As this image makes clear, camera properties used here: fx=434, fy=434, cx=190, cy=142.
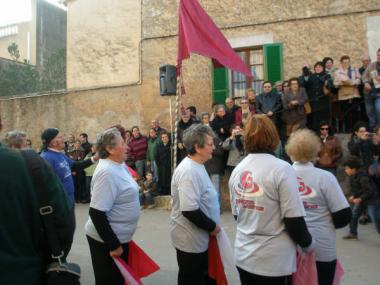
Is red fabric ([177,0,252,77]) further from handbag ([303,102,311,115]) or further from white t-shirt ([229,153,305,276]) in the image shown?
white t-shirt ([229,153,305,276])

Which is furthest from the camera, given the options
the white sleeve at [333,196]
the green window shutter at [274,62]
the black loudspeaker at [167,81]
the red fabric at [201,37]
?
the green window shutter at [274,62]

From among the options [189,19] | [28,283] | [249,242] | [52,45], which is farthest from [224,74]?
[52,45]

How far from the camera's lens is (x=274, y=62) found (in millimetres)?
12586

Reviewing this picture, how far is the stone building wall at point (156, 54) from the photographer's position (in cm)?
1219

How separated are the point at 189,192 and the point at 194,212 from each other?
0.16 m

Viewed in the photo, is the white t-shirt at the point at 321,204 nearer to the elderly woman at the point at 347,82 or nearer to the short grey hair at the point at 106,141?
the short grey hair at the point at 106,141

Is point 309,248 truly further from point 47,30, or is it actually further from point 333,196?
point 47,30

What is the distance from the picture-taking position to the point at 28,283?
205 cm

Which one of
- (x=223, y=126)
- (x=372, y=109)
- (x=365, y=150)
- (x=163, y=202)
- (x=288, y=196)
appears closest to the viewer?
(x=288, y=196)

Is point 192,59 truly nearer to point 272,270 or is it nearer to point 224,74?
point 224,74

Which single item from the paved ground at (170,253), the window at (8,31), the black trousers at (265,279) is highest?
the window at (8,31)

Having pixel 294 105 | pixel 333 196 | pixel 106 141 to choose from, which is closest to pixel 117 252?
pixel 106 141

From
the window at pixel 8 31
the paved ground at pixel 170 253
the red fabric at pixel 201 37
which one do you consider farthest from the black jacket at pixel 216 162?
the window at pixel 8 31

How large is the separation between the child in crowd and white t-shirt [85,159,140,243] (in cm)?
710
